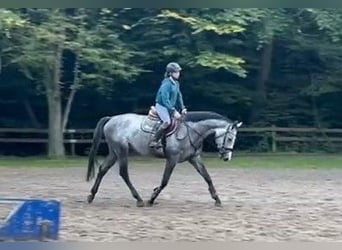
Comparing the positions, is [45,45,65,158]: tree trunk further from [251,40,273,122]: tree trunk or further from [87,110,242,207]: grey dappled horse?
[87,110,242,207]: grey dappled horse

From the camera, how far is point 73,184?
8242 millimetres

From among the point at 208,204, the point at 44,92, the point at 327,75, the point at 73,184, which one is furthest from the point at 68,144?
the point at 208,204

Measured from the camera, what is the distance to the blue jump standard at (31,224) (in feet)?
13.3

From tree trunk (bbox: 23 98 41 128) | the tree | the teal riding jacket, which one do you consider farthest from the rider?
tree trunk (bbox: 23 98 41 128)

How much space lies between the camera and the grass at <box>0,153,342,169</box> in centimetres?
1130

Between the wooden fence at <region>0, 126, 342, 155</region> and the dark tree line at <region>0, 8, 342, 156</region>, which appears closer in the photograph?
the dark tree line at <region>0, 8, 342, 156</region>

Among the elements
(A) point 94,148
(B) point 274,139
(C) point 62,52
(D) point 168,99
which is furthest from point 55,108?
(D) point 168,99

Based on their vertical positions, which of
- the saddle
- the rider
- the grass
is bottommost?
the grass

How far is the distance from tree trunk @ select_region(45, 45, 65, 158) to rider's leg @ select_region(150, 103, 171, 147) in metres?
6.61

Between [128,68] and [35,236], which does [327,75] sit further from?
[35,236]

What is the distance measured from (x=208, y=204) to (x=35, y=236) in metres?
Result: 2.52

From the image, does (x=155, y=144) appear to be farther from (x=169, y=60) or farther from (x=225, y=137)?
(x=169, y=60)

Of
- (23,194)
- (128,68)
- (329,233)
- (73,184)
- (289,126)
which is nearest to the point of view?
(329,233)
